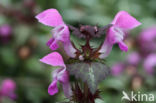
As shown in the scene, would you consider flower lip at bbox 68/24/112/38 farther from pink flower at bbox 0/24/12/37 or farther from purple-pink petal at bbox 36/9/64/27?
pink flower at bbox 0/24/12/37

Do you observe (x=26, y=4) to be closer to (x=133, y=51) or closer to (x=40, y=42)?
(x=40, y=42)

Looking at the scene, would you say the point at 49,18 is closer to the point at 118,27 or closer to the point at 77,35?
the point at 77,35

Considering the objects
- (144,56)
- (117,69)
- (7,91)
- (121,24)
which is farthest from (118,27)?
(144,56)

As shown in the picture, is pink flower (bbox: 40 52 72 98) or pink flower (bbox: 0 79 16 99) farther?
pink flower (bbox: 0 79 16 99)

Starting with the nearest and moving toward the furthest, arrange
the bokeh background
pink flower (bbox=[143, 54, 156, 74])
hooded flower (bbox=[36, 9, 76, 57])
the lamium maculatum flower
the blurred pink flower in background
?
hooded flower (bbox=[36, 9, 76, 57]) → the blurred pink flower in background → the bokeh background → pink flower (bbox=[143, 54, 156, 74]) → the lamium maculatum flower

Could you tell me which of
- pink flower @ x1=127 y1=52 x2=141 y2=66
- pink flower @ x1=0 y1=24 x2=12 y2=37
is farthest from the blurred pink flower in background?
pink flower @ x1=127 y1=52 x2=141 y2=66

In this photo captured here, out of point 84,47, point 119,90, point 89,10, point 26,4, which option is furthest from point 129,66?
point 84,47

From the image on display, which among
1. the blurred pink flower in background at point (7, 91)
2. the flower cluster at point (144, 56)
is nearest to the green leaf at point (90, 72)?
the blurred pink flower in background at point (7, 91)

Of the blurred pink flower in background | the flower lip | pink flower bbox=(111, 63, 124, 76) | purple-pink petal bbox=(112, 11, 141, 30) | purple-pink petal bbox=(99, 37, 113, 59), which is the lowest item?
the blurred pink flower in background
